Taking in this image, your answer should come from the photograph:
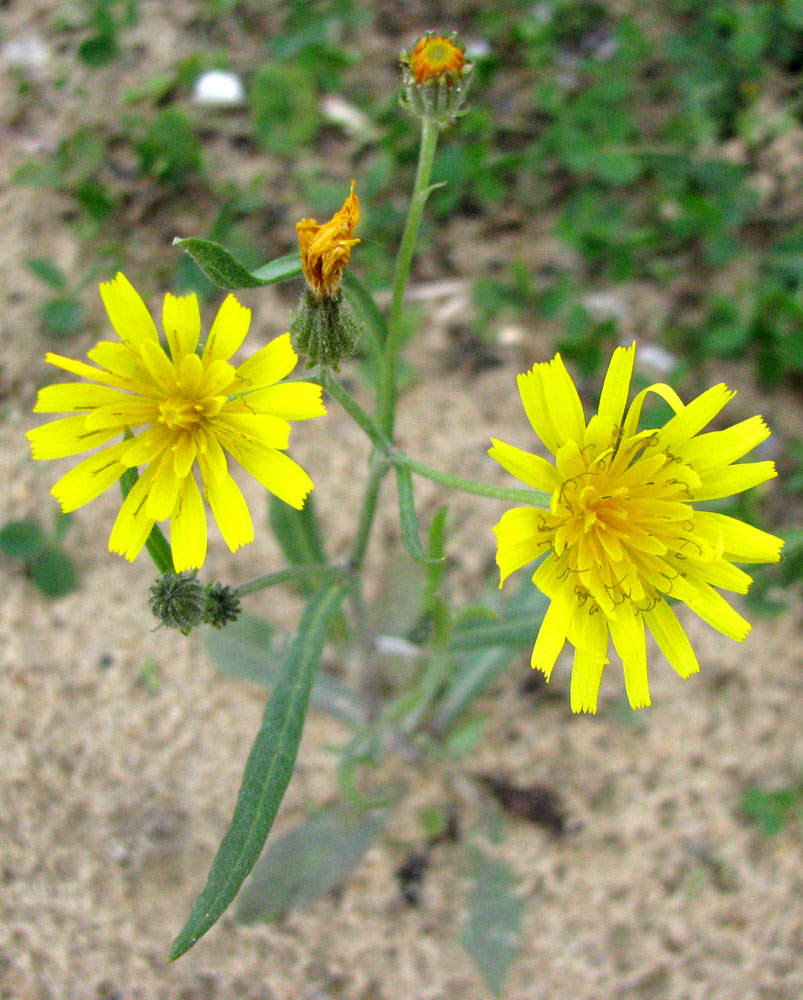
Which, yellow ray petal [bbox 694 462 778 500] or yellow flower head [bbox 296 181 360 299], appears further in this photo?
yellow ray petal [bbox 694 462 778 500]

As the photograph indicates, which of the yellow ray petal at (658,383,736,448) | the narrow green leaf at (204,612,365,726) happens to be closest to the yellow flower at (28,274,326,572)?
the yellow ray petal at (658,383,736,448)

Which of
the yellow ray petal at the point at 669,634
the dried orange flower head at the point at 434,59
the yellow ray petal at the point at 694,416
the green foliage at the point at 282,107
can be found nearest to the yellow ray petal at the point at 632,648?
the yellow ray petal at the point at 669,634

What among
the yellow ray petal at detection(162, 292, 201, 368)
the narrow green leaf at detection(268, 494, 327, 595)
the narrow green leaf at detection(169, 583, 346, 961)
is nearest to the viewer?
the narrow green leaf at detection(169, 583, 346, 961)

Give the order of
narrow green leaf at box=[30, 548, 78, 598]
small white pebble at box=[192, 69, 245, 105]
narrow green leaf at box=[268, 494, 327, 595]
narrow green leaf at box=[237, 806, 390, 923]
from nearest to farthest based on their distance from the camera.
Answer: narrow green leaf at box=[268, 494, 327, 595], narrow green leaf at box=[237, 806, 390, 923], narrow green leaf at box=[30, 548, 78, 598], small white pebble at box=[192, 69, 245, 105]

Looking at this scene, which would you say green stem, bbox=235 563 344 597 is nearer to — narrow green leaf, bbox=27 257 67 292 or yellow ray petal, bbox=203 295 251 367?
yellow ray petal, bbox=203 295 251 367

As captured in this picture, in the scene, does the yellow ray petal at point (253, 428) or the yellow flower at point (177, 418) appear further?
the yellow flower at point (177, 418)

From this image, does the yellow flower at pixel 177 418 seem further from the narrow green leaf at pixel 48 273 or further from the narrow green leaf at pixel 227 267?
the narrow green leaf at pixel 48 273
